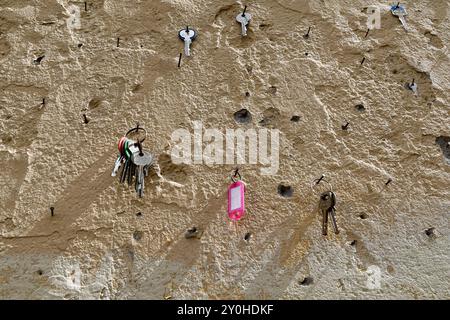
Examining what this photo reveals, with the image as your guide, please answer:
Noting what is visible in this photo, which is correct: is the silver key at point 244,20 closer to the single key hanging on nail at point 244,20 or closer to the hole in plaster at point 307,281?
the single key hanging on nail at point 244,20

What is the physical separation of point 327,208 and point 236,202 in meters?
0.47

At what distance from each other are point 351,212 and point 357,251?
0.70 ft

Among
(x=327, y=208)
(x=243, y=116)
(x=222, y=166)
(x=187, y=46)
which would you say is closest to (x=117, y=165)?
(x=222, y=166)

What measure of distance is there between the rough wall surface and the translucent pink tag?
58mm

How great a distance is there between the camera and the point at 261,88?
3.37 metres

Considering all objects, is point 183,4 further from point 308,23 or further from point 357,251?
point 357,251

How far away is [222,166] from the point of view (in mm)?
3125

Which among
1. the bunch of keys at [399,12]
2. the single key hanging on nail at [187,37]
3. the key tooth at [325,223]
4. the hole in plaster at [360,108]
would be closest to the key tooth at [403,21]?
the bunch of keys at [399,12]

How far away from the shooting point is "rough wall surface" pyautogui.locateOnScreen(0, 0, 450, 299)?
286 centimetres

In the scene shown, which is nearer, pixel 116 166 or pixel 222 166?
pixel 116 166

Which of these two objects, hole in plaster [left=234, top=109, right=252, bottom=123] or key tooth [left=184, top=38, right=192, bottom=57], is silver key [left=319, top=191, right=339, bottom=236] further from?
key tooth [left=184, top=38, right=192, bottom=57]

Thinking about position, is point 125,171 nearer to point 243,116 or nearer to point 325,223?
point 243,116

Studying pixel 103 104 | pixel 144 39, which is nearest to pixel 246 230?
pixel 103 104

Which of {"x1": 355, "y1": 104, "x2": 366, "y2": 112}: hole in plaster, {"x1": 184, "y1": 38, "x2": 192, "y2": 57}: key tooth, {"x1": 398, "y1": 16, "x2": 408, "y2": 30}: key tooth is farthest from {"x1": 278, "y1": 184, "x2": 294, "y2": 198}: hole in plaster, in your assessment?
{"x1": 398, "y1": 16, "x2": 408, "y2": 30}: key tooth
